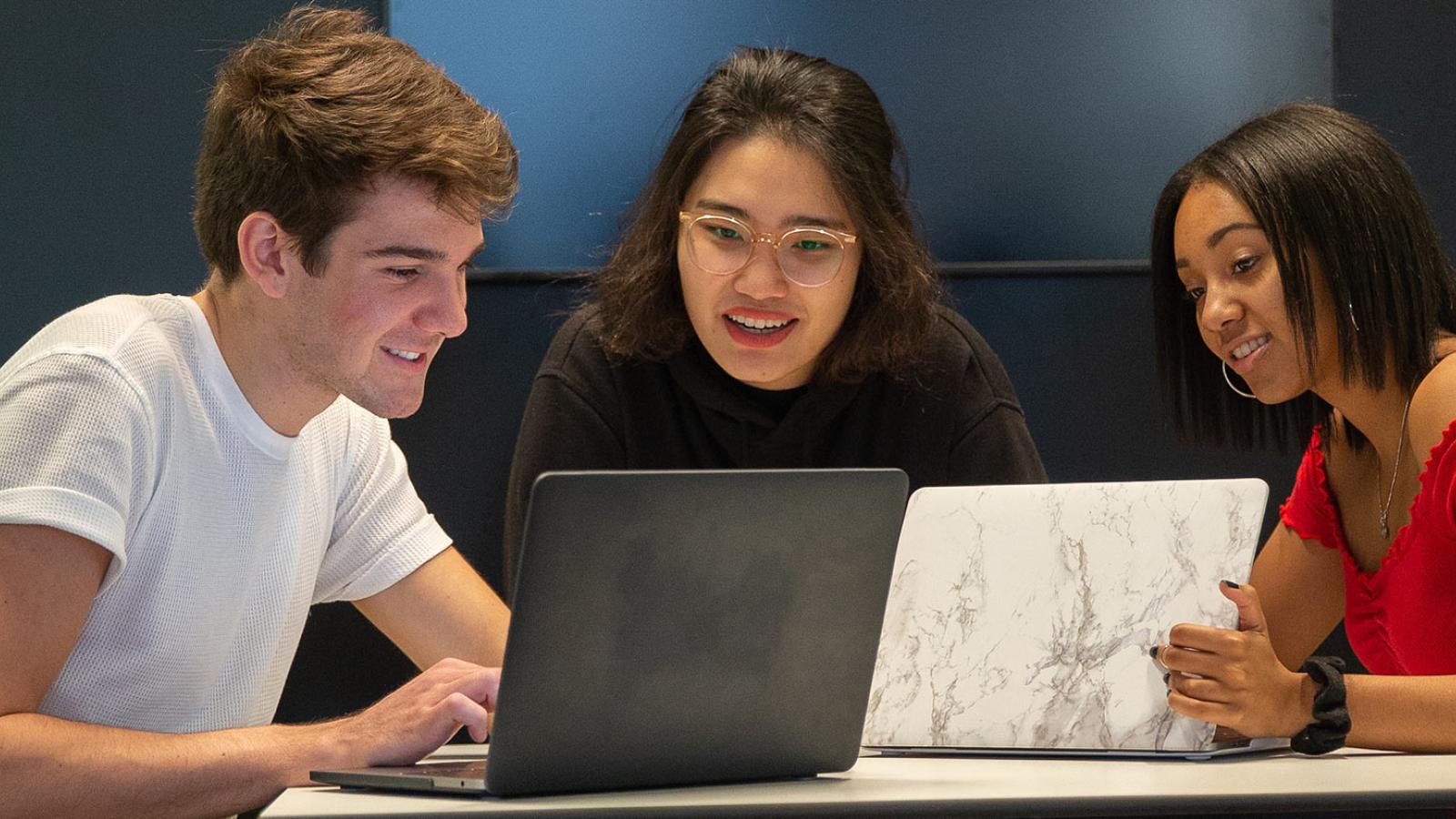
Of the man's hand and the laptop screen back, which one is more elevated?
the laptop screen back

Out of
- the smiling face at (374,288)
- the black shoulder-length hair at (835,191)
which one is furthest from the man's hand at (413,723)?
the black shoulder-length hair at (835,191)

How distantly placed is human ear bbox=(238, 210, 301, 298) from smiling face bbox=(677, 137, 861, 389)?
631 millimetres

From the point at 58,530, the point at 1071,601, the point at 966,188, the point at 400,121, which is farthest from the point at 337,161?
the point at 966,188

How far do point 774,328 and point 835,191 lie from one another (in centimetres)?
20

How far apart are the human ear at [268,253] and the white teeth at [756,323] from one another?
0.66 metres

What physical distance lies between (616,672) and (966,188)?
1472 mm

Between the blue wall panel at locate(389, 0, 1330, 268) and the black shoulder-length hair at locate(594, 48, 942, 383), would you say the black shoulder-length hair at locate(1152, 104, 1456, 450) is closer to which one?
the black shoulder-length hair at locate(594, 48, 942, 383)

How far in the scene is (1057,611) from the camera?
129cm

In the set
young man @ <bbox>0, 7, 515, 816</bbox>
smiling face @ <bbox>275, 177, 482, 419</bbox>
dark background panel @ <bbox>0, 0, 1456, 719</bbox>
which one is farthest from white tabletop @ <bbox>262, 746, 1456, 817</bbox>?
dark background panel @ <bbox>0, 0, 1456, 719</bbox>

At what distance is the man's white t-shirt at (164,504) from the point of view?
1.30 meters

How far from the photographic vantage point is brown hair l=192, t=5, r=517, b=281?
151cm

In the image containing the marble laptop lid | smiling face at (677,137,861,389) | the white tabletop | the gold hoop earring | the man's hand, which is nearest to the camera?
the white tabletop

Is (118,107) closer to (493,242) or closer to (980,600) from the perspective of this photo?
(493,242)

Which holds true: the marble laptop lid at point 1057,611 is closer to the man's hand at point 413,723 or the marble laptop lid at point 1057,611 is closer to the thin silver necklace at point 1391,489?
the man's hand at point 413,723
